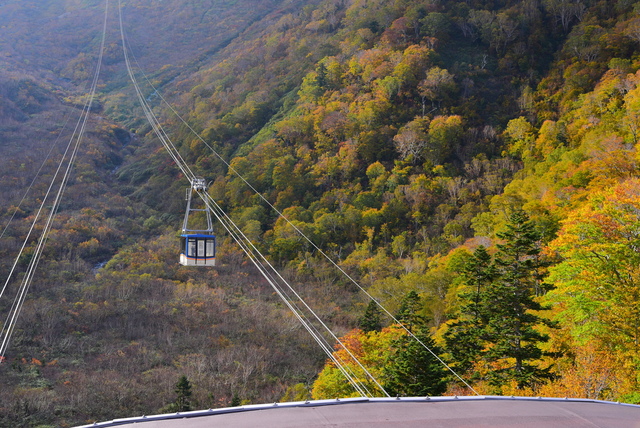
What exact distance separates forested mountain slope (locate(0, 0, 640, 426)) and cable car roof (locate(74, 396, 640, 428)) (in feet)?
25.5

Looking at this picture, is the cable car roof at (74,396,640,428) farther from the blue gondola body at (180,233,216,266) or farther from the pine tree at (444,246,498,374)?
the blue gondola body at (180,233,216,266)

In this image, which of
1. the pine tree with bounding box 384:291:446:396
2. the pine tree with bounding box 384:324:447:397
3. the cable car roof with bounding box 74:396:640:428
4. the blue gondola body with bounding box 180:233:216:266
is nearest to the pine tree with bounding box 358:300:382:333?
the pine tree with bounding box 384:291:446:396

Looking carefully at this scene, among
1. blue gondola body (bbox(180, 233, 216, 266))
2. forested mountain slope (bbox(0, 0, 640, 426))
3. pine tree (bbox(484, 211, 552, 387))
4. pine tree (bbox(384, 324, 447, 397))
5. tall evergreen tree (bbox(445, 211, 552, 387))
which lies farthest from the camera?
pine tree (bbox(384, 324, 447, 397))

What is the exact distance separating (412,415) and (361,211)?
155 feet

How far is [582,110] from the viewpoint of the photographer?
192ft

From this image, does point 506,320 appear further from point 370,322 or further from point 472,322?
point 370,322

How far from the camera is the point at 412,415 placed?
42.5 ft

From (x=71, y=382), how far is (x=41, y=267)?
2005 cm

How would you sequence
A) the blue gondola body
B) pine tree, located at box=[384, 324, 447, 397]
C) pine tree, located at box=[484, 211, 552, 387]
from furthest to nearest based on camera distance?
pine tree, located at box=[384, 324, 447, 397], the blue gondola body, pine tree, located at box=[484, 211, 552, 387]

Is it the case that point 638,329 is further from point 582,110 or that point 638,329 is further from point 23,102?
point 23,102

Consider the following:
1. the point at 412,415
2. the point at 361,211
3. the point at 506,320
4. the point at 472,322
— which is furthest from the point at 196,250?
the point at 361,211

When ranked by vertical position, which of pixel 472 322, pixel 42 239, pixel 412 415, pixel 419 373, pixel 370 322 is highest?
pixel 42 239

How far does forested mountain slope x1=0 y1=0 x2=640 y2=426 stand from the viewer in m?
24.8

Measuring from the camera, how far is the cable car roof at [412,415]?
11820 mm
